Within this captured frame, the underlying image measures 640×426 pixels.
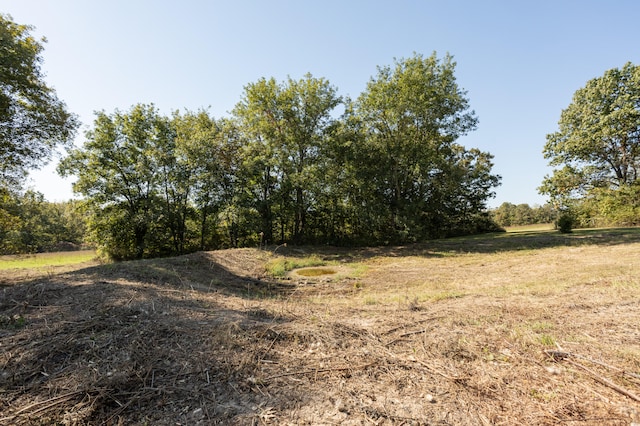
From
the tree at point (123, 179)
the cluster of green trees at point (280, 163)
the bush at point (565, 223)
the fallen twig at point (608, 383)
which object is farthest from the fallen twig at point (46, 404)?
the bush at point (565, 223)

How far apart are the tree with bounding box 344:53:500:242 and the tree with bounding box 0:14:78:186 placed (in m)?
13.7

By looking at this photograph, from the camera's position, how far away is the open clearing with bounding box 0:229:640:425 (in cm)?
192

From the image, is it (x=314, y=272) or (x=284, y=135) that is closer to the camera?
(x=314, y=272)

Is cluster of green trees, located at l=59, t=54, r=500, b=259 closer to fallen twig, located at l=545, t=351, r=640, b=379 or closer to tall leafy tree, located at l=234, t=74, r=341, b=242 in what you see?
tall leafy tree, located at l=234, t=74, r=341, b=242

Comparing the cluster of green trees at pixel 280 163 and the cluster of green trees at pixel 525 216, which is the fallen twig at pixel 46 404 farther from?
the cluster of green trees at pixel 525 216

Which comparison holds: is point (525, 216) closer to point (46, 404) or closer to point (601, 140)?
point (601, 140)

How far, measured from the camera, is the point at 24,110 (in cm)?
907

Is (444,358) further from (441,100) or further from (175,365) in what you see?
(441,100)

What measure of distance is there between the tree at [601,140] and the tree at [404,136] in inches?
318

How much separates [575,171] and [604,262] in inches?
589

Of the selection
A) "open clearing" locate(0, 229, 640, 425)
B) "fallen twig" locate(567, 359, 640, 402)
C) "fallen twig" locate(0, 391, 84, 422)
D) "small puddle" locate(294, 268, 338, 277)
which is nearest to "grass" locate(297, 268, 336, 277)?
"small puddle" locate(294, 268, 338, 277)

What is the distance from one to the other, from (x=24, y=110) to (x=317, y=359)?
516 inches

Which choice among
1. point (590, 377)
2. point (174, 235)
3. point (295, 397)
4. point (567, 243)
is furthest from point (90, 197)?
point (567, 243)

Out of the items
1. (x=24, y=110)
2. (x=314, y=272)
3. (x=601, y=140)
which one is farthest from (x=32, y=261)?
(x=601, y=140)
